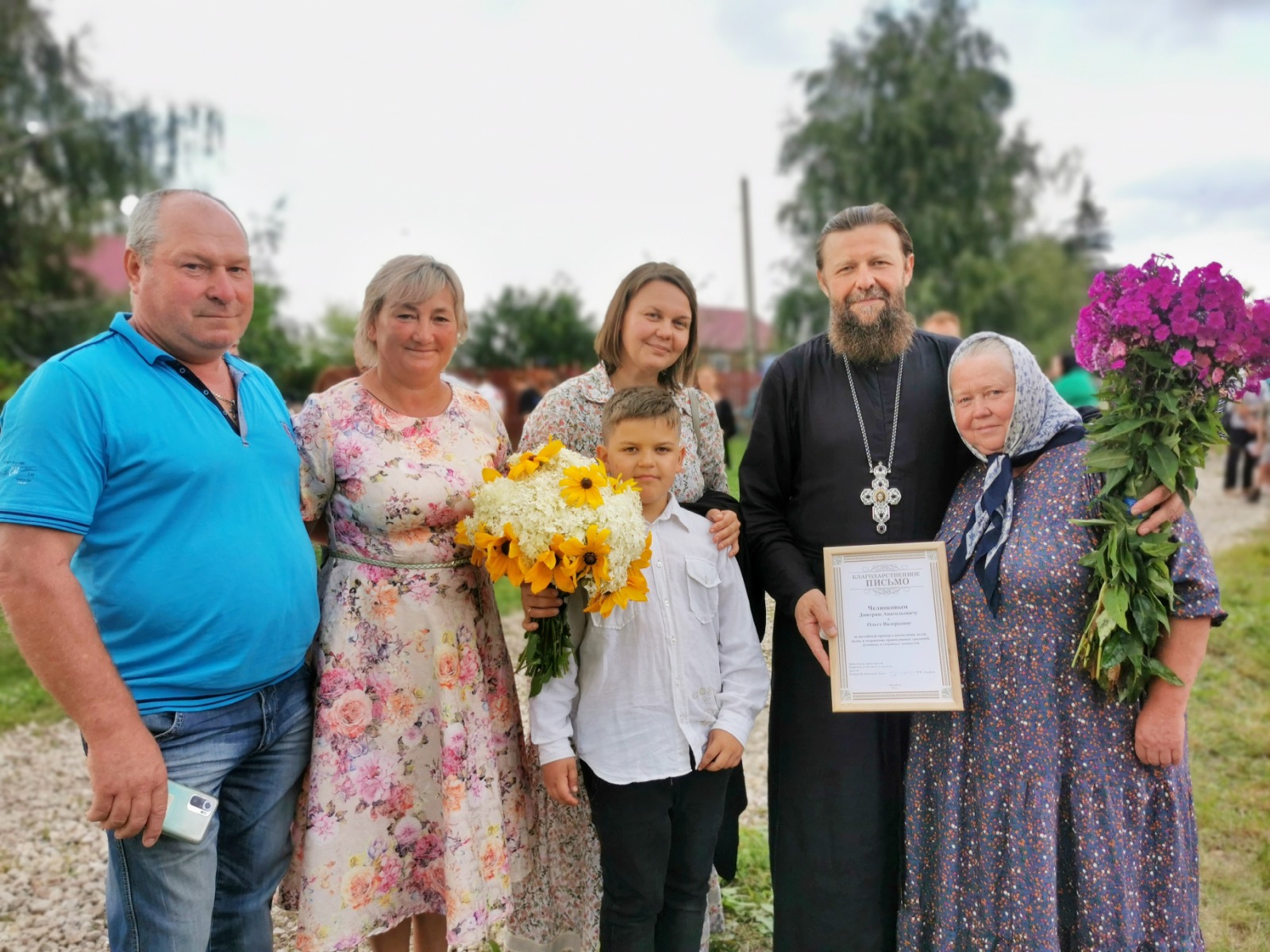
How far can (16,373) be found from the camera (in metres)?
12.5

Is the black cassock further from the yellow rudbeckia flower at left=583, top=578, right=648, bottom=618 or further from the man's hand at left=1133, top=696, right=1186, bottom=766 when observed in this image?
the man's hand at left=1133, top=696, right=1186, bottom=766

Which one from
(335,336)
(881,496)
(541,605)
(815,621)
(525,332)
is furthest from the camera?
(335,336)

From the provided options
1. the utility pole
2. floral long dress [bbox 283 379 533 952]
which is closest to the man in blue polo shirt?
floral long dress [bbox 283 379 533 952]

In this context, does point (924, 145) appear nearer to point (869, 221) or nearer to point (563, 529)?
point (869, 221)

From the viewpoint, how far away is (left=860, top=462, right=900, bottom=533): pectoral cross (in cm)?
339

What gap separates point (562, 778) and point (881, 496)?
155cm

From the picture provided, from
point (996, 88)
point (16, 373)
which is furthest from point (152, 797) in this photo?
point (996, 88)

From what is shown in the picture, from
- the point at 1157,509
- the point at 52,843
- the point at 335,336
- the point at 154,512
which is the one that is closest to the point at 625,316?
the point at 154,512

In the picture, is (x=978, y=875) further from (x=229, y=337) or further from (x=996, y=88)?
(x=996, y=88)

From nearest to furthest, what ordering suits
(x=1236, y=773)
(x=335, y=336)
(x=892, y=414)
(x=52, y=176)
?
(x=892, y=414) → (x=1236, y=773) → (x=52, y=176) → (x=335, y=336)

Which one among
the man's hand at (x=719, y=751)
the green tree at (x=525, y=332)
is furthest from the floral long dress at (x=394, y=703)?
the green tree at (x=525, y=332)

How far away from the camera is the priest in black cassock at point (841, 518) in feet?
10.9

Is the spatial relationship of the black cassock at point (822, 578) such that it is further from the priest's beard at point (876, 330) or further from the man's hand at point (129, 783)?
the man's hand at point (129, 783)

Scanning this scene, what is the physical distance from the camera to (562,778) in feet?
9.66
